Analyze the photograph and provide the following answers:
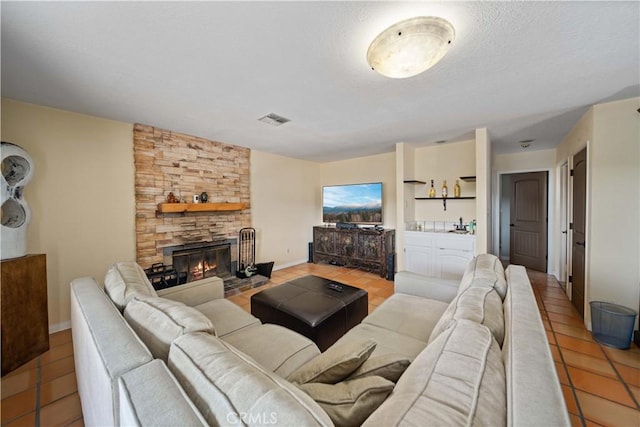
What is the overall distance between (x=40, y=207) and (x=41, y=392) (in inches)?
68.8

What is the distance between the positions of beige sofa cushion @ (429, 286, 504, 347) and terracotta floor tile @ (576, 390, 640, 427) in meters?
1.02

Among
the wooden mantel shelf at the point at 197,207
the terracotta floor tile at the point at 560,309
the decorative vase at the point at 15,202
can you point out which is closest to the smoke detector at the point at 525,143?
the terracotta floor tile at the point at 560,309

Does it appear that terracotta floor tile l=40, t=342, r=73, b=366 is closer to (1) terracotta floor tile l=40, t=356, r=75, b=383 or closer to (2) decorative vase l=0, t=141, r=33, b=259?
(1) terracotta floor tile l=40, t=356, r=75, b=383

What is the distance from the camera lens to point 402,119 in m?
2.97

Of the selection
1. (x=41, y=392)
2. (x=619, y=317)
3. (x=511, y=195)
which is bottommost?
(x=41, y=392)

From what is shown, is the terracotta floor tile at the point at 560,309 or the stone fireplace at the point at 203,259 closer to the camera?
the terracotta floor tile at the point at 560,309

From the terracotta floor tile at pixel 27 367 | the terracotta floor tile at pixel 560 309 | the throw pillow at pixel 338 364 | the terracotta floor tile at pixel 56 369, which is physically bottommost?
the terracotta floor tile at pixel 56 369

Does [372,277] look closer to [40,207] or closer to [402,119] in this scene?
[402,119]

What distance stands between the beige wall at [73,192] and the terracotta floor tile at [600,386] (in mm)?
4522

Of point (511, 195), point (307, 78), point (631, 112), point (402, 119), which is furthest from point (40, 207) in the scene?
point (511, 195)

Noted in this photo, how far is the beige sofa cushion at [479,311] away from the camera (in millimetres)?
1144

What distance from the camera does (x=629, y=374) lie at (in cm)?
190

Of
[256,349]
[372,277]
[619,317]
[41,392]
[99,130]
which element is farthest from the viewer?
[372,277]

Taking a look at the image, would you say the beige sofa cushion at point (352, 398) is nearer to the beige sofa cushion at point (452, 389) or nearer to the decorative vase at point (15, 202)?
the beige sofa cushion at point (452, 389)
